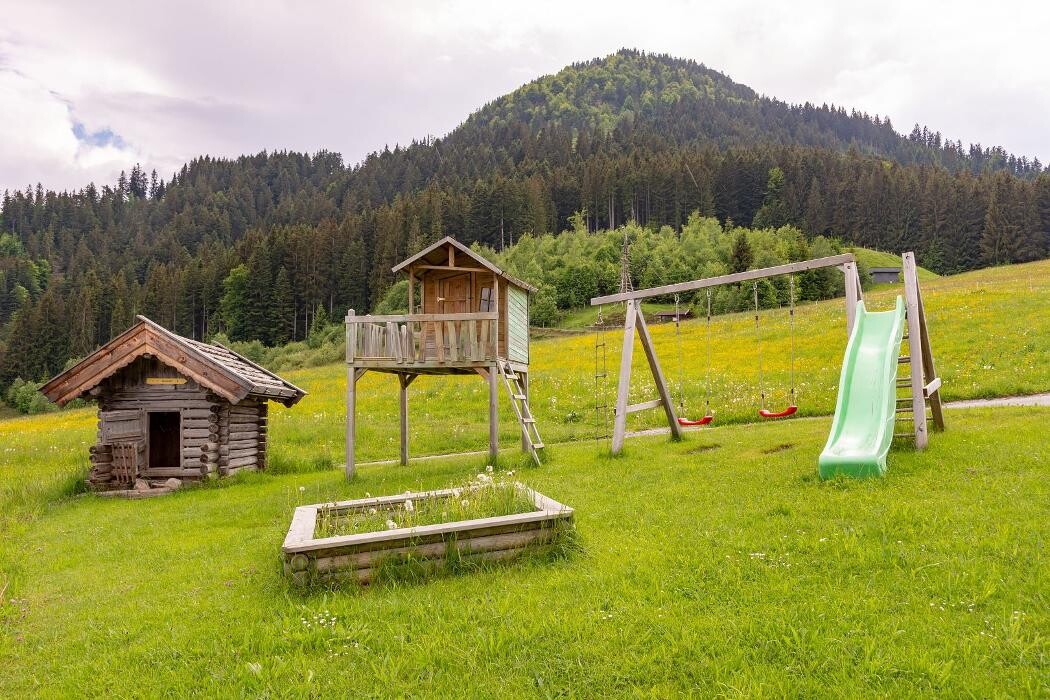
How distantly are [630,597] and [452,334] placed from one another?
1078 cm

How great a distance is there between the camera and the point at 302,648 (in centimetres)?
577

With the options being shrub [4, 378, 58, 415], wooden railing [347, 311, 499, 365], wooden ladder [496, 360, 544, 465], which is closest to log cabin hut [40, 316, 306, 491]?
wooden railing [347, 311, 499, 365]

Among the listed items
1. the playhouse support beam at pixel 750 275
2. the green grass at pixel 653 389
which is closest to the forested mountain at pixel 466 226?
the green grass at pixel 653 389

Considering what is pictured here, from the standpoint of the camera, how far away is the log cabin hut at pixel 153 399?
16.7 m

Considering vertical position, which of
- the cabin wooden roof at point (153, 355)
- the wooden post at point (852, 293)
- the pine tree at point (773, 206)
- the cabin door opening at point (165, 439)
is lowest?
the cabin door opening at point (165, 439)

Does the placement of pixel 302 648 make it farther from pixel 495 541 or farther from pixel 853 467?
pixel 853 467

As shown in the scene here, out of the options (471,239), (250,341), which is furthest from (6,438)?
(471,239)

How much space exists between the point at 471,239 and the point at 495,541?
→ 111 meters

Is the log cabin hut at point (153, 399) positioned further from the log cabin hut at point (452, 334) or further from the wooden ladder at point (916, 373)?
the wooden ladder at point (916, 373)

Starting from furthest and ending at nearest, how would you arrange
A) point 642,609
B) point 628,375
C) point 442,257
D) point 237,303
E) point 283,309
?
point 237,303
point 283,309
point 442,257
point 628,375
point 642,609

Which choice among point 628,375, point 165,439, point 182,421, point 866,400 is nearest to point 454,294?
point 628,375

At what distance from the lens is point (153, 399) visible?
57.9ft

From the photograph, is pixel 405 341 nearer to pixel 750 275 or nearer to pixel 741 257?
pixel 750 275

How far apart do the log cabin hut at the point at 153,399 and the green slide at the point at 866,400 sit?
45.6 ft
